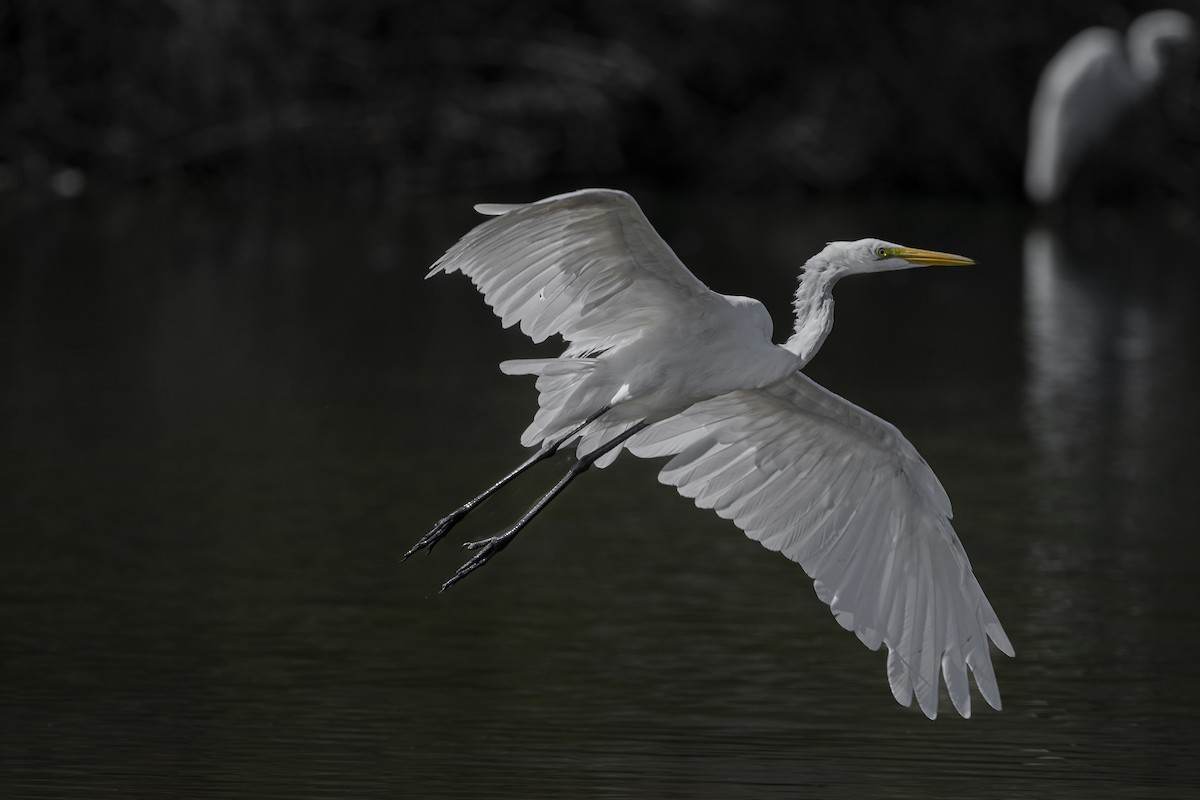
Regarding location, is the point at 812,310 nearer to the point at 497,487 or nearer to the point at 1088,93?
the point at 497,487

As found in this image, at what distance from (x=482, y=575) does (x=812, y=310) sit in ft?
6.74

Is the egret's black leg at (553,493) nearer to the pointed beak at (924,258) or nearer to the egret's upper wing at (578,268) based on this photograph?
the egret's upper wing at (578,268)

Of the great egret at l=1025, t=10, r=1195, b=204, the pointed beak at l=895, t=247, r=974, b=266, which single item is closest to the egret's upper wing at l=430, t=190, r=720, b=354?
the pointed beak at l=895, t=247, r=974, b=266

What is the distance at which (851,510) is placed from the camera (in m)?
5.23

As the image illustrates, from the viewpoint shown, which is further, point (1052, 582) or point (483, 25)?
point (483, 25)

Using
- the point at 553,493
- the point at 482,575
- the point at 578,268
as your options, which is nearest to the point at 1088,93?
the point at 482,575

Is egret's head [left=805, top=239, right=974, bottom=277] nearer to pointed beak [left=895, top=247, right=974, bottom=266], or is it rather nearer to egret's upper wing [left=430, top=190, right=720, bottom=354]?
pointed beak [left=895, top=247, right=974, bottom=266]

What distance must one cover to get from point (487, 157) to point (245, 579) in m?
12.6

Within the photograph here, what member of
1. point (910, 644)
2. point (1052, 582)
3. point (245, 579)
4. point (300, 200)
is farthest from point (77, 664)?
point (300, 200)

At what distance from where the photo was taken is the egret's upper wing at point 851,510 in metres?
4.91

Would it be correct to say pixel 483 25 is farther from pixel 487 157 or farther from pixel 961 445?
pixel 961 445

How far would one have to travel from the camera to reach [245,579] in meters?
6.54

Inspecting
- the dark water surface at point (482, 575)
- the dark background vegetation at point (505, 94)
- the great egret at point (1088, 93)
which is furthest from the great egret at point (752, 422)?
the great egret at point (1088, 93)

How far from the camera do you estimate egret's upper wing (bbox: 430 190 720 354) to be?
4.66 m
